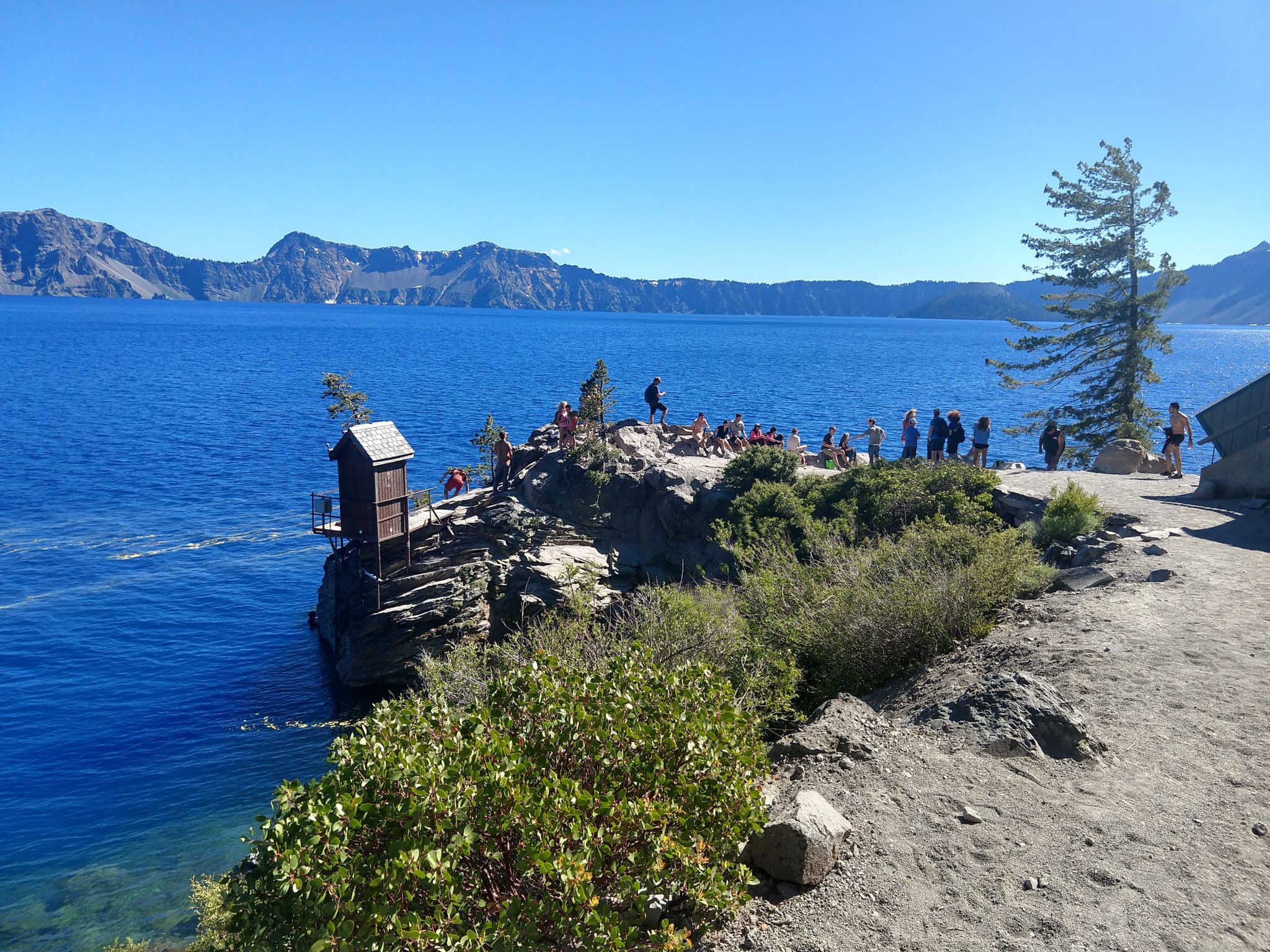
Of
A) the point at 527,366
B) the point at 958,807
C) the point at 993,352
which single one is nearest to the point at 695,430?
the point at 958,807

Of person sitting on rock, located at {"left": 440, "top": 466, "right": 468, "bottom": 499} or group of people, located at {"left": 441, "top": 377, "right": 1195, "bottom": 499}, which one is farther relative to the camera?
person sitting on rock, located at {"left": 440, "top": 466, "right": 468, "bottom": 499}

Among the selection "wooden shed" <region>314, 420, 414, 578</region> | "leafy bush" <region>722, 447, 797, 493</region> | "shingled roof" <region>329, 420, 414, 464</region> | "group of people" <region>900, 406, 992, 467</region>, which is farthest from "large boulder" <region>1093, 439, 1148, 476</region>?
"wooden shed" <region>314, 420, 414, 578</region>

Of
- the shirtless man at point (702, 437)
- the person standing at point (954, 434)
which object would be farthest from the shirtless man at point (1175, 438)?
the shirtless man at point (702, 437)

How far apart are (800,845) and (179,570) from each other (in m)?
30.8

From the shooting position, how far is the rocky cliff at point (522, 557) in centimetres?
2478

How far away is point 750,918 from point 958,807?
2.59 m

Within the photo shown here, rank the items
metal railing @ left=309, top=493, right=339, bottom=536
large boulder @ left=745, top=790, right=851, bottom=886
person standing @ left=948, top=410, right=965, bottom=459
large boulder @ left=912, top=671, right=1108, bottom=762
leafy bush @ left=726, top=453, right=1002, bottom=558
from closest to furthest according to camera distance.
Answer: large boulder @ left=745, top=790, right=851, bottom=886 → large boulder @ left=912, top=671, right=1108, bottom=762 → leafy bush @ left=726, top=453, right=1002, bottom=558 → person standing @ left=948, top=410, right=965, bottom=459 → metal railing @ left=309, top=493, right=339, bottom=536

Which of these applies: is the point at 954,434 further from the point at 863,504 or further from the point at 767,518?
the point at 767,518

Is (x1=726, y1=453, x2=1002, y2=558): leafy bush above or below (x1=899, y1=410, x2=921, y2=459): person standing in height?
below

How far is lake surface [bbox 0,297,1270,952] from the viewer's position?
16.9m

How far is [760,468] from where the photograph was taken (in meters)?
25.7

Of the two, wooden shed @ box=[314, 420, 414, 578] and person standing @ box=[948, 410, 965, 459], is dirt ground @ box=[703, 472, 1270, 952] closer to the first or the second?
person standing @ box=[948, 410, 965, 459]

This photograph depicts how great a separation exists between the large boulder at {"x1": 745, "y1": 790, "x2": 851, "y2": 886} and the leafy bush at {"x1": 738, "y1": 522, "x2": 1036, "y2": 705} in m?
4.80

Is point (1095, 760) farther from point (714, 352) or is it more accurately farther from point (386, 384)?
point (714, 352)
